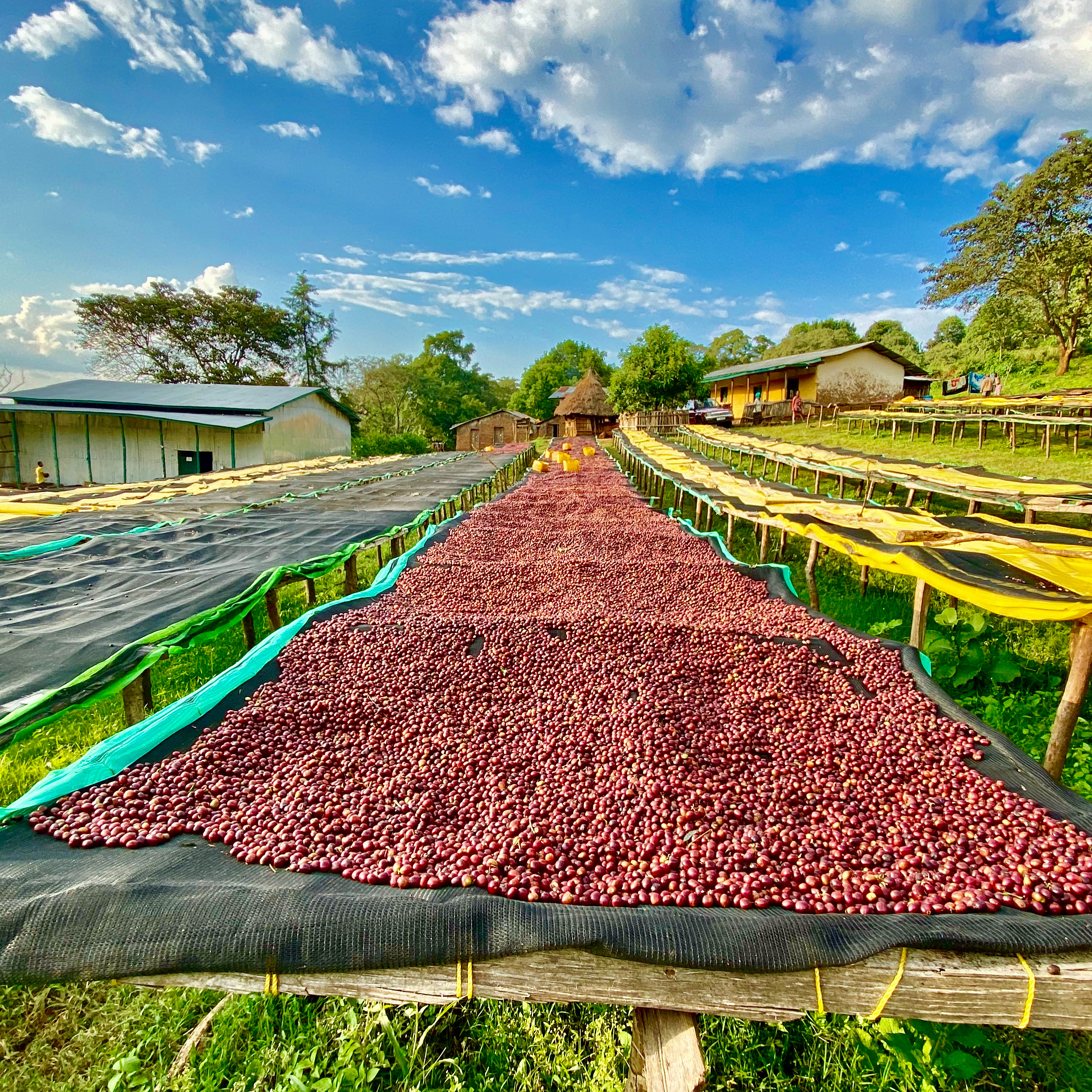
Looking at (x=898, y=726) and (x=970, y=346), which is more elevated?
(x=970, y=346)

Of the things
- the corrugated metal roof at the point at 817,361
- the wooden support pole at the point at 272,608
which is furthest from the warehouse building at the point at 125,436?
the corrugated metal roof at the point at 817,361

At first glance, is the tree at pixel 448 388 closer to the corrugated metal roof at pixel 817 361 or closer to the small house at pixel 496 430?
the small house at pixel 496 430

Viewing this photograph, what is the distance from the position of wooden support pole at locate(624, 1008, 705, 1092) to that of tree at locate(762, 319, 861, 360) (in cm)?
3948

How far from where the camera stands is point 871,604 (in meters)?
4.55

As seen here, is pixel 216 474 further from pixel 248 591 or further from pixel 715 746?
pixel 715 746

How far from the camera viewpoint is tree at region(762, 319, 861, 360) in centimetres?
4009

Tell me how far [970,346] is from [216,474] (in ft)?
104

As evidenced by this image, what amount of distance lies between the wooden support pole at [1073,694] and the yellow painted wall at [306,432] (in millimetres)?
17960

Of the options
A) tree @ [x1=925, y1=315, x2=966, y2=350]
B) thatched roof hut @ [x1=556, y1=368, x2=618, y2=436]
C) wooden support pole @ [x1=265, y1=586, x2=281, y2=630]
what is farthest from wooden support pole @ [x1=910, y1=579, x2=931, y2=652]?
tree @ [x1=925, y1=315, x2=966, y2=350]

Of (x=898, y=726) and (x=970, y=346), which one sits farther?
(x=970, y=346)

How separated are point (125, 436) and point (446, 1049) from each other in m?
18.7

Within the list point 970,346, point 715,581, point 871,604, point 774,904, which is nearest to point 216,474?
point 715,581

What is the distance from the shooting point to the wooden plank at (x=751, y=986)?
1.12m

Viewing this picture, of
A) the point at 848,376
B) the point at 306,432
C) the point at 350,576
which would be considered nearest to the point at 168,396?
the point at 306,432
